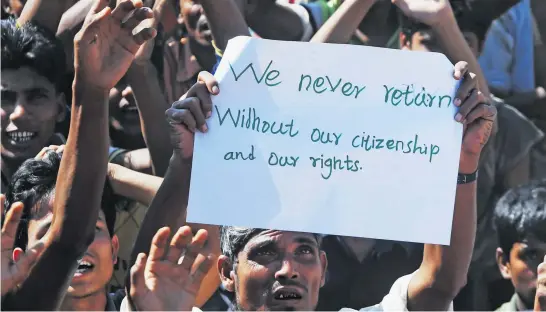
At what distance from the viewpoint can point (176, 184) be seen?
3.05 metres

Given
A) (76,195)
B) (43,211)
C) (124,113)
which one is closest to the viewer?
(76,195)

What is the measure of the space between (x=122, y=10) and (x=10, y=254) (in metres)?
0.66

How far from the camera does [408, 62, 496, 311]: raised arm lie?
2830 millimetres

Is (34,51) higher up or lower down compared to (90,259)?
higher up

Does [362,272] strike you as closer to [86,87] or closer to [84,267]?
[84,267]

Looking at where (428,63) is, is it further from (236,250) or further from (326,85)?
(236,250)

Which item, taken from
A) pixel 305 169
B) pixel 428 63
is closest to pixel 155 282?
pixel 305 169

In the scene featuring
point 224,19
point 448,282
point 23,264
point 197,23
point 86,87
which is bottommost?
point 23,264

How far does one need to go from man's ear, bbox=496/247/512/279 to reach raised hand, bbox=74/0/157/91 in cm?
178

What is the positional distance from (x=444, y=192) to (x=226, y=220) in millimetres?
539

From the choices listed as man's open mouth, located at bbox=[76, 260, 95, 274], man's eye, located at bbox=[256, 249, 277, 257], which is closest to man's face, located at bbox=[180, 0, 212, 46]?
man's open mouth, located at bbox=[76, 260, 95, 274]

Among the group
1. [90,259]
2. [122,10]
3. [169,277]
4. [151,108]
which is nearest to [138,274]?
[169,277]

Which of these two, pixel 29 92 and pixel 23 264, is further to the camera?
pixel 29 92

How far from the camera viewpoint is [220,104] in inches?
112
